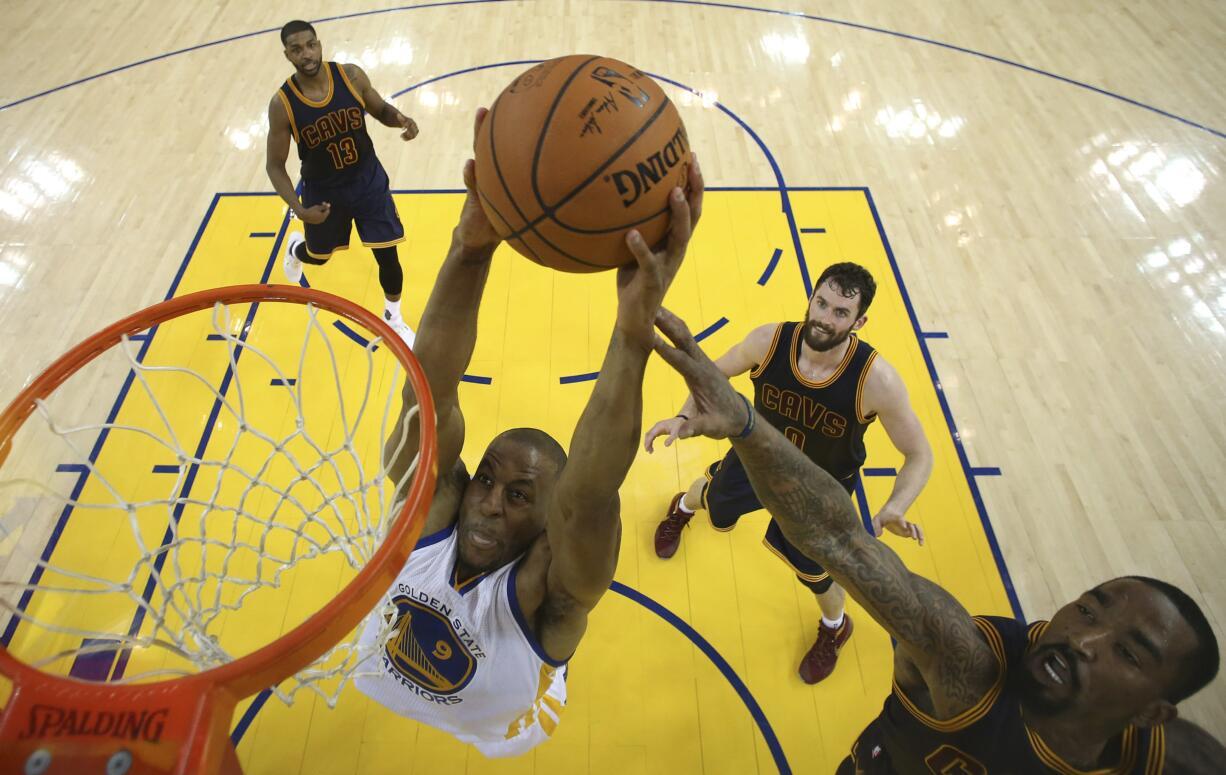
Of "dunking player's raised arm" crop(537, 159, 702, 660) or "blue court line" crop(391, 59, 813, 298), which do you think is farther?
"blue court line" crop(391, 59, 813, 298)

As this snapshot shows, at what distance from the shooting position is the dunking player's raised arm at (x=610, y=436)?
147cm

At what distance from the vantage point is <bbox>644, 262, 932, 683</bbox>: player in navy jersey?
2738 mm

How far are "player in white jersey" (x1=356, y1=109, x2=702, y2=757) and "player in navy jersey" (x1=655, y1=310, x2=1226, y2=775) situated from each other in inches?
11.4

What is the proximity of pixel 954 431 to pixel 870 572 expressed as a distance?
269cm

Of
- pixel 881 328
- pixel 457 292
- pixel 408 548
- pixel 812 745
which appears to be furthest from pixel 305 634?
pixel 881 328

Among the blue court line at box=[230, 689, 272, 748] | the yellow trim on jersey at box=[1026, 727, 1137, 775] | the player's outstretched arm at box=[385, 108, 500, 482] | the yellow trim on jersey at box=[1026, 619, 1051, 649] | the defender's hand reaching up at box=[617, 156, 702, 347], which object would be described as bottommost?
the blue court line at box=[230, 689, 272, 748]

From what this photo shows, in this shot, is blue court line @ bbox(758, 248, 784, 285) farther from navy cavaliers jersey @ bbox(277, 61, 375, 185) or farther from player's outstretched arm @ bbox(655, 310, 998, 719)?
player's outstretched arm @ bbox(655, 310, 998, 719)

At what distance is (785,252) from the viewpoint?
5000mm

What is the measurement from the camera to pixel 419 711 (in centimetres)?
231

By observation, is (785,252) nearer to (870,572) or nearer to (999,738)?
(870,572)

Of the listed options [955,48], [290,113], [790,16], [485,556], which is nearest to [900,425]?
[485,556]

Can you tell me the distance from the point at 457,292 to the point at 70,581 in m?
2.61

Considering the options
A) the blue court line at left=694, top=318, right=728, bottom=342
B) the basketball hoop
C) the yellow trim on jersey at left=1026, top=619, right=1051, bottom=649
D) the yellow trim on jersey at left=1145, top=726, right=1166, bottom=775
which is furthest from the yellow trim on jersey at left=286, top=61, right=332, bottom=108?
the yellow trim on jersey at left=1145, top=726, right=1166, bottom=775

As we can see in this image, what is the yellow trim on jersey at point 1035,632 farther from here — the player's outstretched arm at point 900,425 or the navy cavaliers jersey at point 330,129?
the navy cavaliers jersey at point 330,129
